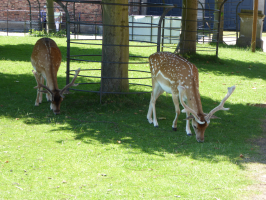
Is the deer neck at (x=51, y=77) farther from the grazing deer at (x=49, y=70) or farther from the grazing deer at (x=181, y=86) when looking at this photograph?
the grazing deer at (x=181, y=86)

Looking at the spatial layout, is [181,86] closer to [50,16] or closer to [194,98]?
[194,98]

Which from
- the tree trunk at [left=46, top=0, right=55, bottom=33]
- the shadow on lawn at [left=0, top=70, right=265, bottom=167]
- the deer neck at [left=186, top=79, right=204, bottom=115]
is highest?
the tree trunk at [left=46, top=0, right=55, bottom=33]

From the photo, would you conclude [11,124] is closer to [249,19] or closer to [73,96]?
[73,96]

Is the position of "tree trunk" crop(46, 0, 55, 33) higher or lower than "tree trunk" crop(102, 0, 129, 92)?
higher

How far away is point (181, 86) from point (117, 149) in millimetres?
1601

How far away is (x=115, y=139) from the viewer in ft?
21.1

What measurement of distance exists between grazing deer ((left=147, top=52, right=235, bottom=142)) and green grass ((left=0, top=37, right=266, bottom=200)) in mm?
361

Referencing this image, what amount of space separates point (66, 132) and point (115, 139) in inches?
37.9

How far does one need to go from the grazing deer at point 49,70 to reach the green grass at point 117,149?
0.32 meters

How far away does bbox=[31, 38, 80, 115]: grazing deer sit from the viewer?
781 cm

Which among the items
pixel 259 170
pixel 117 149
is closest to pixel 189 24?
pixel 117 149

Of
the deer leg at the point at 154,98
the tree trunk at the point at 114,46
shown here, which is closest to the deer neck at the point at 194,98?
the deer leg at the point at 154,98

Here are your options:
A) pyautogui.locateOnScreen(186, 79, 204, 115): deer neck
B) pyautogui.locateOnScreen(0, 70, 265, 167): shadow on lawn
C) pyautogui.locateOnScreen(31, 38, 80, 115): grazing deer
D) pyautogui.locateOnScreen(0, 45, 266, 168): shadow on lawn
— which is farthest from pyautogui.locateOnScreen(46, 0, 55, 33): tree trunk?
pyautogui.locateOnScreen(186, 79, 204, 115): deer neck

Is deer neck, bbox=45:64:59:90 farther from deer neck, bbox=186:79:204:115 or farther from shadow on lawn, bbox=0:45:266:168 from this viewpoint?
deer neck, bbox=186:79:204:115
